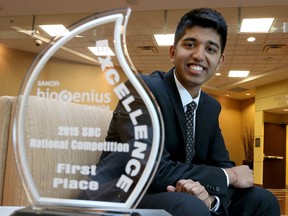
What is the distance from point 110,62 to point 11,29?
6.65m

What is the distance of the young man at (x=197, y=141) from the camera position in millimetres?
877

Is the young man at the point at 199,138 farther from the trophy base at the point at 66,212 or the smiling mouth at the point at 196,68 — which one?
the trophy base at the point at 66,212

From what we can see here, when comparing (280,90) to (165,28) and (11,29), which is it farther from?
(11,29)

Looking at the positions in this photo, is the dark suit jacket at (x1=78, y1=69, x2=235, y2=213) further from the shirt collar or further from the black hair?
the black hair

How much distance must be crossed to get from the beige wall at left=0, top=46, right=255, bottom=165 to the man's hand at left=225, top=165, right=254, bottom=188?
550mm

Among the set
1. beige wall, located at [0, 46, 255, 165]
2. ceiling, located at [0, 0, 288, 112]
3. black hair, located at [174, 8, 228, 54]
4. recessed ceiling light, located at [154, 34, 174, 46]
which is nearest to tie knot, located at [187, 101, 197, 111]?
black hair, located at [174, 8, 228, 54]

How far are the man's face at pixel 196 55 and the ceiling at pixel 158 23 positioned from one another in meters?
3.32

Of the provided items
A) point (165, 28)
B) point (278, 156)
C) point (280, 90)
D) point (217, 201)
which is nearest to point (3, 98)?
point (217, 201)

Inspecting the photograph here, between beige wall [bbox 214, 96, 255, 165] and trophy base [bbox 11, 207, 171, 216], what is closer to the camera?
trophy base [bbox 11, 207, 171, 216]

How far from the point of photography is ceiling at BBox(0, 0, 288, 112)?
5172 mm

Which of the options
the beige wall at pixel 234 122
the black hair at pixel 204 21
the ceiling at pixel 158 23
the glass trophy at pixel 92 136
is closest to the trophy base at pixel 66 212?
the glass trophy at pixel 92 136

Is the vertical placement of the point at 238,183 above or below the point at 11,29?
below

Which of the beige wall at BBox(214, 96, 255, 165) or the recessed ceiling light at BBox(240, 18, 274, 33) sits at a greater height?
the recessed ceiling light at BBox(240, 18, 274, 33)

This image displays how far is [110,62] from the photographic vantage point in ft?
2.00
